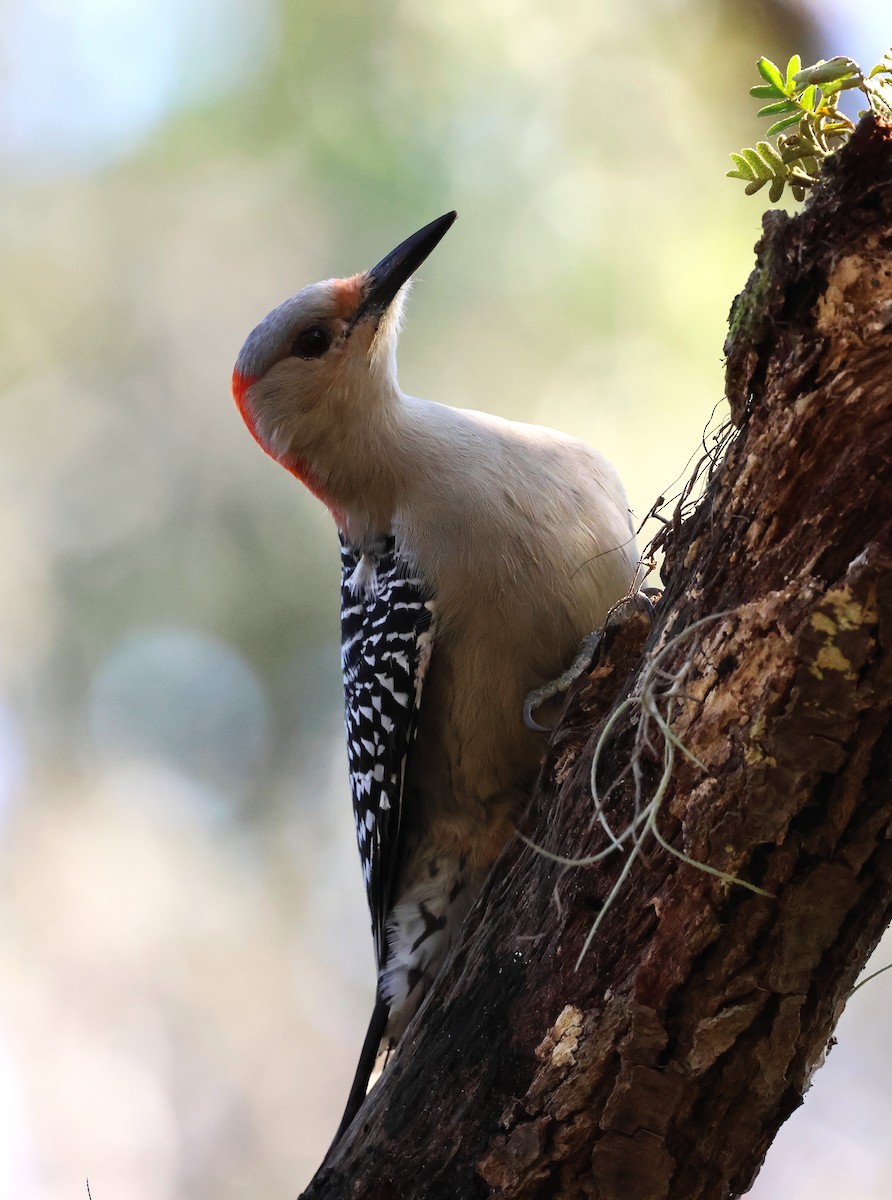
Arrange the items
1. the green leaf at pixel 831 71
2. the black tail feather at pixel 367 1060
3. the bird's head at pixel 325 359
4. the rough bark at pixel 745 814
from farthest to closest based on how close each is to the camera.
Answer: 1. the bird's head at pixel 325 359
2. the black tail feather at pixel 367 1060
3. the green leaf at pixel 831 71
4. the rough bark at pixel 745 814

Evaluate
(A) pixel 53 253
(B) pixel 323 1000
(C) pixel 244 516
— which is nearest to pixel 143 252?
(A) pixel 53 253

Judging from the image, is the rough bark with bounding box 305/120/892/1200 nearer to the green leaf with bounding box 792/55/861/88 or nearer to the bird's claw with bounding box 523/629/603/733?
the green leaf with bounding box 792/55/861/88

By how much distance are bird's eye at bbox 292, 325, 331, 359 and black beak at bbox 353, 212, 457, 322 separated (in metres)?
0.13

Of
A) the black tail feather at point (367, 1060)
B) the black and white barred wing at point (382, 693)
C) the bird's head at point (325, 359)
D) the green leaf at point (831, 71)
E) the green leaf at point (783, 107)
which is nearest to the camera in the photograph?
the green leaf at point (831, 71)

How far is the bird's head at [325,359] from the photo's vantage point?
3.91 meters

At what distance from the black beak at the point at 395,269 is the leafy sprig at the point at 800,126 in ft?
6.05

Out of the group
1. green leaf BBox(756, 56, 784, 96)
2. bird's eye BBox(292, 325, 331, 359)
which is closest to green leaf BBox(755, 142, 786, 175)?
green leaf BBox(756, 56, 784, 96)

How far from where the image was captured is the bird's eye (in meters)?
3.98

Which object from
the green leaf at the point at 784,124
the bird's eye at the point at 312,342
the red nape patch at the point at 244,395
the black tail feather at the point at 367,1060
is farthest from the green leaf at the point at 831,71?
the black tail feather at the point at 367,1060

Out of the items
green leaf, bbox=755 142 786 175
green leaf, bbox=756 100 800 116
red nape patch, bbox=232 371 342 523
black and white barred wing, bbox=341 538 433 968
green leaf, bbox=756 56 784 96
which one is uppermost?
red nape patch, bbox=232 371 342 523

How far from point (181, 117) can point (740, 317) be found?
5.39 meters

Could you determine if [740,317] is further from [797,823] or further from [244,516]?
[244,516]

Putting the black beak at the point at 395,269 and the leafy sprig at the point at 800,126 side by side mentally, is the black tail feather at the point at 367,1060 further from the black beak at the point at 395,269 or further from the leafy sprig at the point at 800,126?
the leafy sprig at the point at 800,126

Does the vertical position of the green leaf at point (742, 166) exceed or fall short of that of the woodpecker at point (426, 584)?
it falls short
